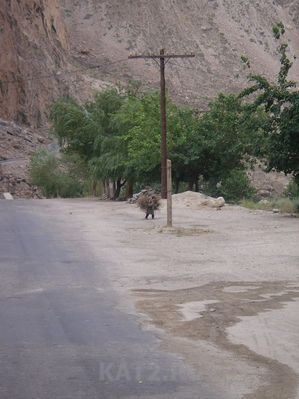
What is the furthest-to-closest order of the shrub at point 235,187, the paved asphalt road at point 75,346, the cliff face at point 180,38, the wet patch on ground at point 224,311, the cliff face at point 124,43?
the cliff face at point 180,38 < the cliff face at point 124,43 < the shrub at point 235,187 < the wet patch on ground at point 224,311 < the paved asphalt road at point 75,346

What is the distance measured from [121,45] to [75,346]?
103 m

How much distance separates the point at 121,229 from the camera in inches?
992

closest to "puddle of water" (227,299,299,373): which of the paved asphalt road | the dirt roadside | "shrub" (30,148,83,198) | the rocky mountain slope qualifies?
the dirt roadside

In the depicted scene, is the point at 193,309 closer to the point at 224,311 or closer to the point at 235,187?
the point at 224,311

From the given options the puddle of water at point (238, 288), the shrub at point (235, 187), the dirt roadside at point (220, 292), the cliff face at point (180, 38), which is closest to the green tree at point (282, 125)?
the dirt roadside at point (220, 292)

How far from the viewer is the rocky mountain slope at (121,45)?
87.1 meters

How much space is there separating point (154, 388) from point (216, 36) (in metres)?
111

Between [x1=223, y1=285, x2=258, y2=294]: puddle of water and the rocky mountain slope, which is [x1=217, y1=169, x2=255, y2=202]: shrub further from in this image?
[x1=223, y1=285, x2=258, y2=294]: puddle of water

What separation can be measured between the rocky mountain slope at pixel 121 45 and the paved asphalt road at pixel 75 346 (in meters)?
71.9

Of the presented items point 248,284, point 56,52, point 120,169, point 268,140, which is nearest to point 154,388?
point 248,284

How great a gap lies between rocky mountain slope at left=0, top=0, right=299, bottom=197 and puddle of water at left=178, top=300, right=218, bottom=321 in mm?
73930

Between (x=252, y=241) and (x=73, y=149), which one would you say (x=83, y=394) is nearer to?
(x=252, y=241)

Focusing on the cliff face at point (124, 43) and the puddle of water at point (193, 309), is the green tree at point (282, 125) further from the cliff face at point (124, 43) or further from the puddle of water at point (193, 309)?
the cliff face at point (124, 43)

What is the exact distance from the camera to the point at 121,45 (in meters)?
109
